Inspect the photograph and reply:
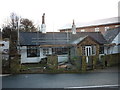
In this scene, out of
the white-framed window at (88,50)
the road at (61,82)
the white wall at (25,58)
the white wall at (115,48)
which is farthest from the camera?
the white wall at (115,48)

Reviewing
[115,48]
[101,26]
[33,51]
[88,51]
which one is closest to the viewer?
[88,51]

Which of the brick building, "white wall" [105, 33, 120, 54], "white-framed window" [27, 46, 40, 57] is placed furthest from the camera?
the brick building

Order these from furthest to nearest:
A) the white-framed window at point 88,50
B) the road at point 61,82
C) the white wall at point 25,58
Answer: the white-framed window at point 88,50 → the white wall at point 25,58 → the road at point 61,82

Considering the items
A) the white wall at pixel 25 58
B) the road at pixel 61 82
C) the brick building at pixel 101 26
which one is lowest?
the road at pixel 61 82

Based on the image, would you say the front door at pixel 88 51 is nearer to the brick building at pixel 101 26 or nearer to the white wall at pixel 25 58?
the white wall at pixel 25 58

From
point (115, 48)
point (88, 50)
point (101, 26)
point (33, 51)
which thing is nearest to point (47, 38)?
point (33, 51)

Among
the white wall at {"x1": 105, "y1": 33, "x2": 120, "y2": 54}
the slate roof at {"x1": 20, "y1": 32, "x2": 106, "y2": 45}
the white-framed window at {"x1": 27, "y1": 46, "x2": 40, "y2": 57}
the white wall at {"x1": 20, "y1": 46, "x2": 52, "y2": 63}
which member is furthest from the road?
the white wall at {"x1": 105, "y1": 33, "x2": 120, "y2": 54}

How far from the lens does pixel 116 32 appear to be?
27.3 metres

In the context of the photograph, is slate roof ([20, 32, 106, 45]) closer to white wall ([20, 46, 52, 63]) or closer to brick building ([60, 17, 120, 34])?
white wall ([20, 46, 52, 63])

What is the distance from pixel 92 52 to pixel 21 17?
Result: 21.5m

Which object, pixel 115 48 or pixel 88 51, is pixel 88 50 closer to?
pixel 88 51

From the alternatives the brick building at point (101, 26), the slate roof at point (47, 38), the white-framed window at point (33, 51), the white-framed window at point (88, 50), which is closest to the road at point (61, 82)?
the white-framed window at point (88, 50)

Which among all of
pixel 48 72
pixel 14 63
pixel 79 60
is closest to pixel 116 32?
pixel 79 60

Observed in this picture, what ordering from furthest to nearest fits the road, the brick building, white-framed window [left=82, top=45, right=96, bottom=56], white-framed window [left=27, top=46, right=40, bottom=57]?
1. the brick building
2. white-framed window [left=27, top=46, right=40, bottom=57]
3. white-framed window [left=82, top=45, right=96, bottom=56]
4. the road
